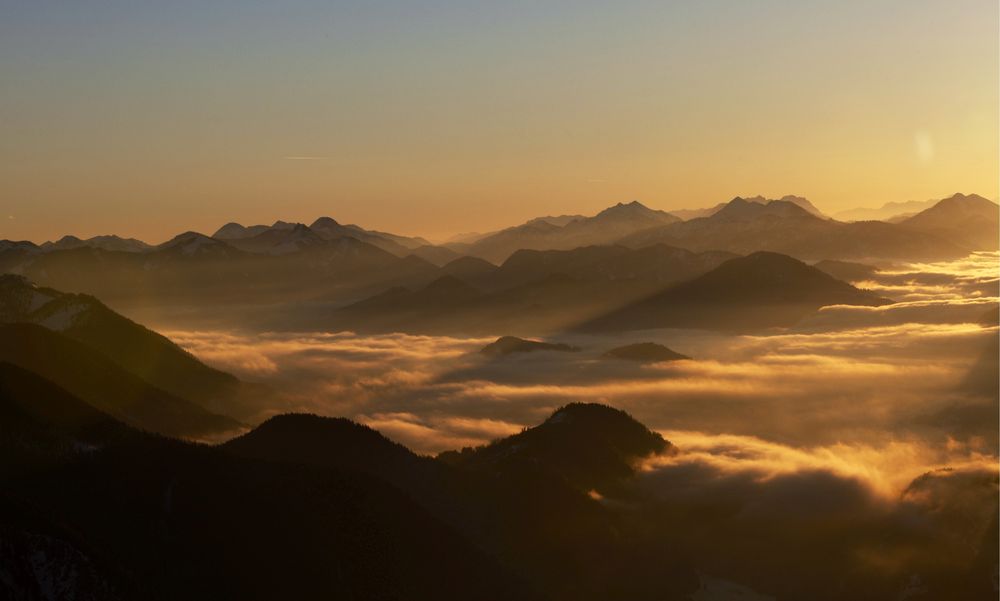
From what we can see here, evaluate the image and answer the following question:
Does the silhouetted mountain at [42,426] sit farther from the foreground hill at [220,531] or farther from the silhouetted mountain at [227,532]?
the silhouetted mountain at [227,532]

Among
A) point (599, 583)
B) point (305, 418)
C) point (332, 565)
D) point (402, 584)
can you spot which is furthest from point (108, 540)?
point (599, 583)

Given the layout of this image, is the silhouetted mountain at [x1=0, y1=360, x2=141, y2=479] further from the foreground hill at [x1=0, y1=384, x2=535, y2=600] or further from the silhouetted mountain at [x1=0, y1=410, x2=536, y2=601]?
the silhouetted mountain at [x1=0, y1=410, x2=536, y2=601]

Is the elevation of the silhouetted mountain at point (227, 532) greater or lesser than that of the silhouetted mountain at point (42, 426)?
lesser

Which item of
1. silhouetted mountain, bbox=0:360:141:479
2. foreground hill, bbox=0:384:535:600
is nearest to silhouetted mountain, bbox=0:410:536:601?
foreground hill, bbox=0:384:535:600

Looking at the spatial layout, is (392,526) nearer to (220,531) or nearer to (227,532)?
(227,532)

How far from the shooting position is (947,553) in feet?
544

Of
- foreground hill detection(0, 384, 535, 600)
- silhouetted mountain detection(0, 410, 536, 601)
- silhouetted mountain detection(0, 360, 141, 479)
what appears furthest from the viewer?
silhouetted mountain detection(0, 360, 141, 479)

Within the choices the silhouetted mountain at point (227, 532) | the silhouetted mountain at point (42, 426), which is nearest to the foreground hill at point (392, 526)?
the silhouetted mountain at point (227, 532)

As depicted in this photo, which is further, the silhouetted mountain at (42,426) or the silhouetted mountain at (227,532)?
the silhouetted mountain at (42,426)

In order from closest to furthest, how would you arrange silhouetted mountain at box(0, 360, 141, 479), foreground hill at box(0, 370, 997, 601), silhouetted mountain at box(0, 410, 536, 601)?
silhouetted mountain at box(0, 410, 536, 601) < foreground hill at box(0, 370, 997, 601) < silhouetted mountain at box(0, 360, 141, 479)

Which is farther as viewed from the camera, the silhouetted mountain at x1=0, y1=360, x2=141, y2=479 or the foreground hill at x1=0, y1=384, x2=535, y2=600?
the silhouetted mountain at x1=0, y1=360, x2=141, y2=479

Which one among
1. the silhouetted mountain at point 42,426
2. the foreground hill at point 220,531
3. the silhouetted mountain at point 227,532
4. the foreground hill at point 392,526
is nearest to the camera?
the foreground hill at point 220,531

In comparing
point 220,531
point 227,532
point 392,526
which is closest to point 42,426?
point 220,531

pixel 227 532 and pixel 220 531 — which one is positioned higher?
pixel 220 531
